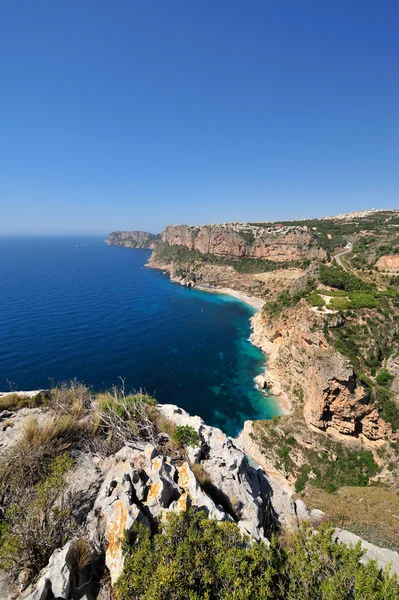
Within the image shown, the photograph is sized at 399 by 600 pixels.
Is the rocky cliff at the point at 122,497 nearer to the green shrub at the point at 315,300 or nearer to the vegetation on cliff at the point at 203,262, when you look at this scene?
the green shrub at the point at 315,300

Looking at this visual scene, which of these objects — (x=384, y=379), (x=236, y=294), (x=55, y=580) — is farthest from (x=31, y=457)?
(x=236, y=294)

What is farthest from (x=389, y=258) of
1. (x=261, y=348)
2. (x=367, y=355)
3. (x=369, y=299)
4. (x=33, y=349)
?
(x=33, y=349)

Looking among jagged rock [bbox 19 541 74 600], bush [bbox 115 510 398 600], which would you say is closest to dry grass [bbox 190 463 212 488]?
bush [bbox 115 510 398 600]

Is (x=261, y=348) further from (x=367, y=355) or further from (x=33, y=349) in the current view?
(x=33, y=349)

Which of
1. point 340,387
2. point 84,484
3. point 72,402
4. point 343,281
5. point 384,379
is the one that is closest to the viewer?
point 84,484

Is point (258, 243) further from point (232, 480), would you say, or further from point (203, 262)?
point (232, 480)
